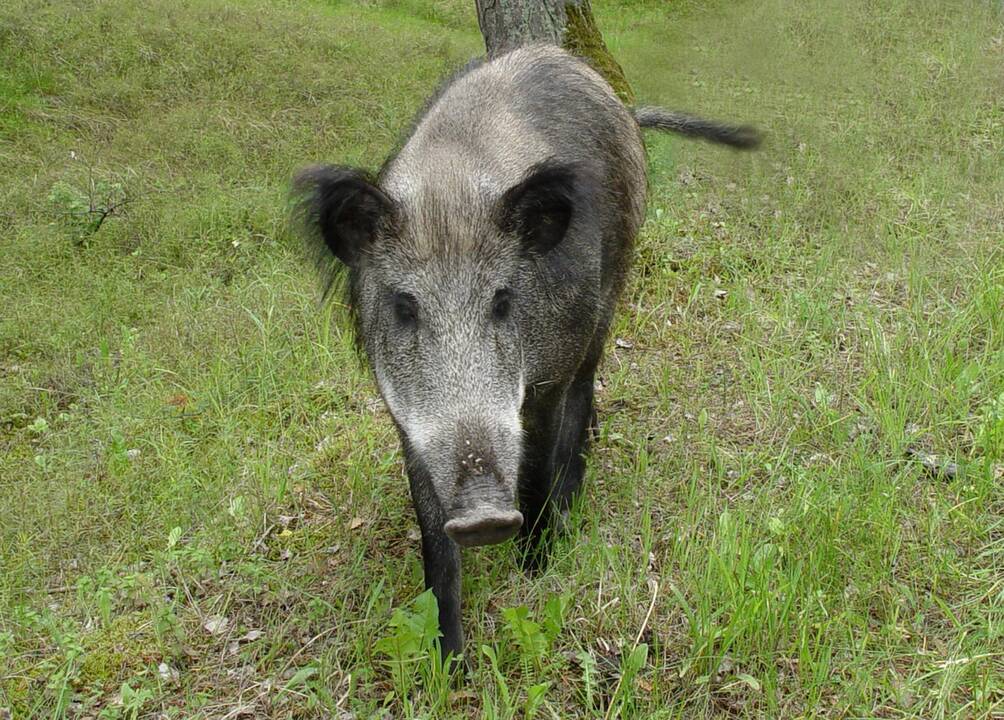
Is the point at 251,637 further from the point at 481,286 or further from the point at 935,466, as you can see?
the point at 935,466

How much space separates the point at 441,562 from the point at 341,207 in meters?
1.33

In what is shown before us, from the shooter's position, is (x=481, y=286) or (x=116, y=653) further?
(x=116, y=653)

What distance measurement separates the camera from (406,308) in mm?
3418

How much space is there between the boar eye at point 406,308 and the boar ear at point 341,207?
295mm

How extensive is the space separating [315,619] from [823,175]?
528 centimetres

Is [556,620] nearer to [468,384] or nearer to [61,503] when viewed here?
[468,384]

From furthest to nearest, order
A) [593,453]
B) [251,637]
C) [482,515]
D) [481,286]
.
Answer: [593,453] < [251,637] < [481,286] < [482,515]

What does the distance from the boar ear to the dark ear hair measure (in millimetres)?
426

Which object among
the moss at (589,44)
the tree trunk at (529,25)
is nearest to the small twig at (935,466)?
the tree trunk at (529,25)

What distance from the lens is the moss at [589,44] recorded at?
7.11 metres

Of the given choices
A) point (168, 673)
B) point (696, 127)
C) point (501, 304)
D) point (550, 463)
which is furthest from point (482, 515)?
point (696, 127)

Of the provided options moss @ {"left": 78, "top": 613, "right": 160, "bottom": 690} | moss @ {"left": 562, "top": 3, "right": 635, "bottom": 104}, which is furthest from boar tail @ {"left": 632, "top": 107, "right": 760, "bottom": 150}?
moss @ {"left": 78, "top": 613, "right": 160, "bottom": 690}

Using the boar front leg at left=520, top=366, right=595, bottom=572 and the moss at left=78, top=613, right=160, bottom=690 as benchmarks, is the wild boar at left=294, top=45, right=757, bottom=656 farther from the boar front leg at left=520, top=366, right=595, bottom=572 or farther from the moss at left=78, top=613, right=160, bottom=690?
the moss at left=78, top=613, right=160, bottom=690

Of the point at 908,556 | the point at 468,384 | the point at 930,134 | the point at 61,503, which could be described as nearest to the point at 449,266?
the point at 468,384
